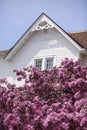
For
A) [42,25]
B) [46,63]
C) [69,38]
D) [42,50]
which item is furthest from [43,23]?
[46,63]

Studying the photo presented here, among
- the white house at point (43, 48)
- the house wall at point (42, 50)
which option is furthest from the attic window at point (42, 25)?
the house wall at point (42, 50)

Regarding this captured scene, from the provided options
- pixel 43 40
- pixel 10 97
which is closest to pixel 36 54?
pixel 43 40

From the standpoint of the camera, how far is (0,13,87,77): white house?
20273 mm

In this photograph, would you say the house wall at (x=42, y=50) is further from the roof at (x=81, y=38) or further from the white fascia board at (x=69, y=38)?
→ the roof at (x=81, y=38)

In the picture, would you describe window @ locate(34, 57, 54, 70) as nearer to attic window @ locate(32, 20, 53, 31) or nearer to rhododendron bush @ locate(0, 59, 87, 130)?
attic window @ locate(32, 20, 53, 31)

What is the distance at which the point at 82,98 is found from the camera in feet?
34.4

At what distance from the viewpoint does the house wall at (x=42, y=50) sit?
20562mm

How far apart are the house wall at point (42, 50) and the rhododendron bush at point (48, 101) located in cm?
749

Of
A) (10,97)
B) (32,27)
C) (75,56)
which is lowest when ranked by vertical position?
(10,97)


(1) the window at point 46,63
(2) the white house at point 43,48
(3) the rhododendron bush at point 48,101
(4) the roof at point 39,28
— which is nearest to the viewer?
(3) the rhododendron bush at point 48,101

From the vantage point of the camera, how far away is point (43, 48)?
21281mm

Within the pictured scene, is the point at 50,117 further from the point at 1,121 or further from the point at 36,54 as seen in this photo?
the point at 36,54

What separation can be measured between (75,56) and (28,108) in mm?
9732

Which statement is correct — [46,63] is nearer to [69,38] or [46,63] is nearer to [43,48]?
[43,48]
